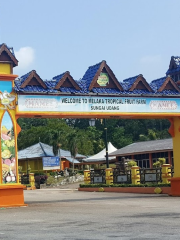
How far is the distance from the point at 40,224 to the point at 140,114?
395 inches

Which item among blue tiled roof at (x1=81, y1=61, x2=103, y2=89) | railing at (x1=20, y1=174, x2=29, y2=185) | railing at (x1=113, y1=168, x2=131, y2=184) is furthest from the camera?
railing at (x1=20, y1=174, x2=29, y2=185)

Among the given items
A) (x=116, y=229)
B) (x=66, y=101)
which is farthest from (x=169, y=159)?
(x=116, y=229)

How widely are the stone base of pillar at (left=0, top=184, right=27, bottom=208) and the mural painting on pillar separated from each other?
342mm

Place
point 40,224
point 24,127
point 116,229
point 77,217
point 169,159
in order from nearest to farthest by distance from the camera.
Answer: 1. point 116,229
2. point 40,224
3. point 77,217
4. point 169,159
5. point 24,127

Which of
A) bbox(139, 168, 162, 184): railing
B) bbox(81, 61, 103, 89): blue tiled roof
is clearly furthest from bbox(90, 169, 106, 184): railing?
bbox(81, 61, 103, 89): blue tiled roof

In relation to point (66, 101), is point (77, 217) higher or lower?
lower

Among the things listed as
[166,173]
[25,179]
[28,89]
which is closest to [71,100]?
[28,89]

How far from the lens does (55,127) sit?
66.8 metres

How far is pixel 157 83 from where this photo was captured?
21656mm

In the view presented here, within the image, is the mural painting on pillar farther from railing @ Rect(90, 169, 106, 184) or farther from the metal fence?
railing @ Rect(90, 169, 106, 184)

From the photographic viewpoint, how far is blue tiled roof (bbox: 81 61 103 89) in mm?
19917

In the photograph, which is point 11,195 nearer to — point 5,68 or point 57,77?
point 5,68

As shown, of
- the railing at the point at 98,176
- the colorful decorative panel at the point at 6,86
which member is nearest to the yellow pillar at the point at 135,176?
the railing at the point at 98,176

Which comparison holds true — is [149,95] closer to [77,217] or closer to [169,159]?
[77,217]
